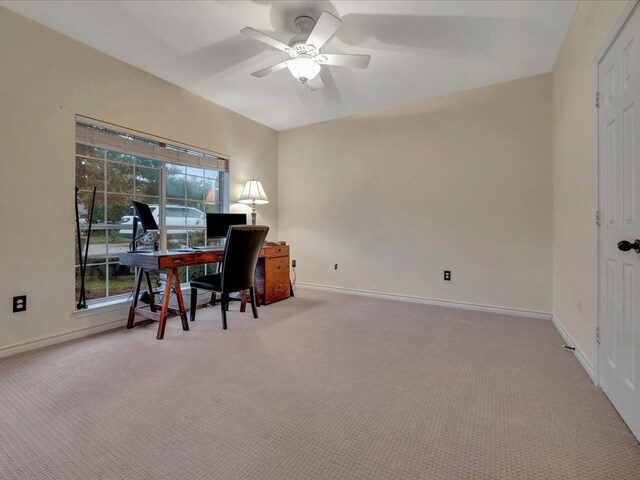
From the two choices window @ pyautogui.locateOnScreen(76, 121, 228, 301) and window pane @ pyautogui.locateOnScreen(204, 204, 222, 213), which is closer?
window @ pyautogui.locateOnScreen(76, 121, 228, 301)

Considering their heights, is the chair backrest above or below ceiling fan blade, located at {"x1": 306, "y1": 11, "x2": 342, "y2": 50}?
below

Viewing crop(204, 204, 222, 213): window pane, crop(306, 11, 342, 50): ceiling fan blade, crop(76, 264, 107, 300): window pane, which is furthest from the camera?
crop(204, 204, 222, 213): window pane

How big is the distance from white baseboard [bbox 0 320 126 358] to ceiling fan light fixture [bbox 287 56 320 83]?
2.78 meters

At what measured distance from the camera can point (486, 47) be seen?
2.62 metres

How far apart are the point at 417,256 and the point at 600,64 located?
2.41 metres

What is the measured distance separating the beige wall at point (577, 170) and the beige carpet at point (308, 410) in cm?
40

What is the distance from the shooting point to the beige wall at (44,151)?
221 cm

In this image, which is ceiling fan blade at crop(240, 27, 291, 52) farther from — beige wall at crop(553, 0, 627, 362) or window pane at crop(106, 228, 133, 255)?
window pane at crop(106, 228, 133, 255)

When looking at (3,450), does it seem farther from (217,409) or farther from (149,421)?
(217,409)

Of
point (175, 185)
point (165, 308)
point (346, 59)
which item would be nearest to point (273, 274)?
point (165, 308)

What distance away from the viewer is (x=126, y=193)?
3.05 m

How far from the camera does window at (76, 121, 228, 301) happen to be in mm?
2756

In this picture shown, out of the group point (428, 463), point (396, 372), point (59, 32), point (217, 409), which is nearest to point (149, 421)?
point (217, 409)

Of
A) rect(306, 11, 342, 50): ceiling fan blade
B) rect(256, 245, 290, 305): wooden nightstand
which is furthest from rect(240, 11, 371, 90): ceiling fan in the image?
→ rect(256, 245, 290, 305): wooden nightstand
